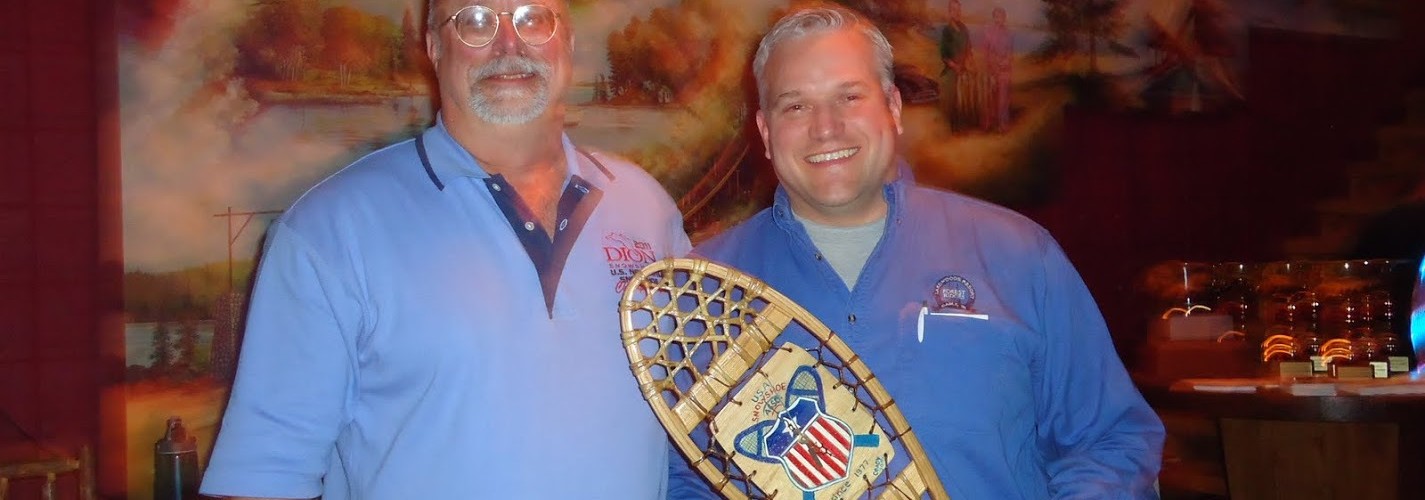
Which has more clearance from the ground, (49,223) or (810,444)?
(49,223)

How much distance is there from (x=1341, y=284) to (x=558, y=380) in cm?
424

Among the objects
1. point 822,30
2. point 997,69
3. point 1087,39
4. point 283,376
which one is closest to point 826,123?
point 822,30

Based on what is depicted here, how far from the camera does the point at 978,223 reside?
2100 millimetres

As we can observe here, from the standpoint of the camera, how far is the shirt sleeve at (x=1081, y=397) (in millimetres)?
1955

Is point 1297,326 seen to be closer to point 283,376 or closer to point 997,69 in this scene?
point 997,69

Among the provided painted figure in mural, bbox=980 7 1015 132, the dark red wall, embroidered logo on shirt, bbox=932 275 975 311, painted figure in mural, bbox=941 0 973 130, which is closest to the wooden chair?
the dark red wall

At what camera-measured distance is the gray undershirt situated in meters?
2.07

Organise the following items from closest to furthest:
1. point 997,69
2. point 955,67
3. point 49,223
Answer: point 49,223 < point 955,67 < point 997,69

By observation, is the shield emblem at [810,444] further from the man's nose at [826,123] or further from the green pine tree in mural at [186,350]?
the green pine tree in mural at [186,350]

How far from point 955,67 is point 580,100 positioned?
89.3 inches

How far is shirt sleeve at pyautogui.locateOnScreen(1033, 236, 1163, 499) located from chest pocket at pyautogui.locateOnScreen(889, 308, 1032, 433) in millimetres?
69

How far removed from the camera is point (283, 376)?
1.81 m

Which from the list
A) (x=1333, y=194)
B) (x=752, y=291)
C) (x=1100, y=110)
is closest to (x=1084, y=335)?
(x=752, y=291)

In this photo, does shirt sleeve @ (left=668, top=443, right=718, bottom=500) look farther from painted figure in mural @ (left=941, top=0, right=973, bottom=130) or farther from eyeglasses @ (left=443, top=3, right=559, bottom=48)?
painted figure in mural @ (left=941, top=0, right=973, bottom=130)
